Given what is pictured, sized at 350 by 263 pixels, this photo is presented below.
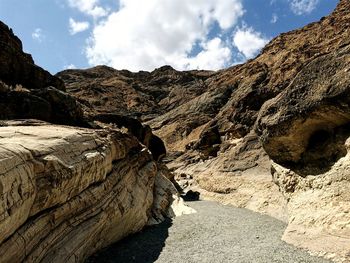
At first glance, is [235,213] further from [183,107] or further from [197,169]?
[183,107]

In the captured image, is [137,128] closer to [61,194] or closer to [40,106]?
[40,106]

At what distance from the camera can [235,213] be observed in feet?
85.2

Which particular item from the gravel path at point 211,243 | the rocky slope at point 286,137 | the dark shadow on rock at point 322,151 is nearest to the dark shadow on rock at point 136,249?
the gravel path at point 211,243

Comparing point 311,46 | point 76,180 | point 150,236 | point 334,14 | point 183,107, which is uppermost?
point 334,14

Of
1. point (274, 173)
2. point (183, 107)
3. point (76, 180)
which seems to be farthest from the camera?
point (183, 107)

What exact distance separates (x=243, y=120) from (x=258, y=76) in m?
20.6

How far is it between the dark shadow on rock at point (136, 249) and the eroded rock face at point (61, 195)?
0.44m

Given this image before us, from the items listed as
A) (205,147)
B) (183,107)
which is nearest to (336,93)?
(205,147)

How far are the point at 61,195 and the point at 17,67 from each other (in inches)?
770

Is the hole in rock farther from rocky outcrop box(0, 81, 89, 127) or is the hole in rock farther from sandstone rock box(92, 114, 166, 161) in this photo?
sandstone rock box(92, 114, 166, 161)

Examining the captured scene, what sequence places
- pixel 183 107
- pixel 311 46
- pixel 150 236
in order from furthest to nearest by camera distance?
pixel 183 107 < pixel 311 46 < pixel 150 236

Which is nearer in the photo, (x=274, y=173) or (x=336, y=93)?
(x=336, y=93)

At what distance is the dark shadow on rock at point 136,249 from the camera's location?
16.0 meters

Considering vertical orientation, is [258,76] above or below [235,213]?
above
